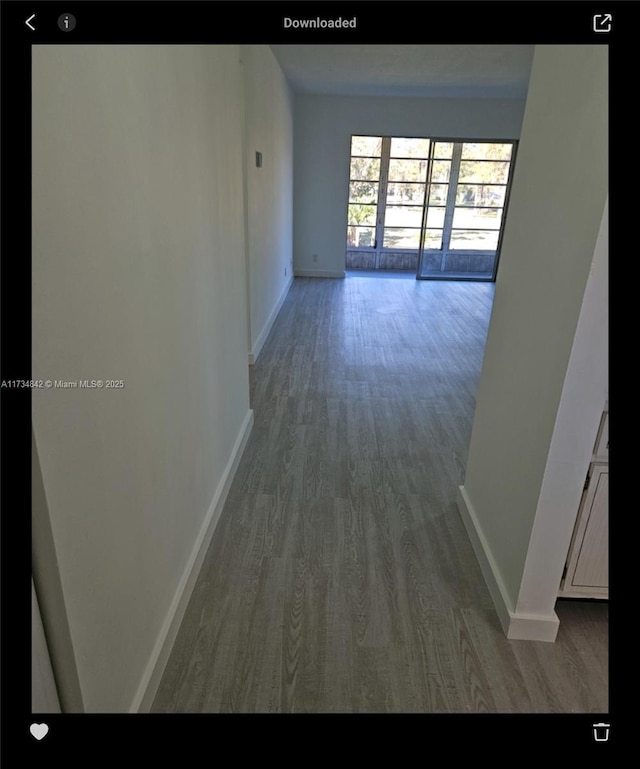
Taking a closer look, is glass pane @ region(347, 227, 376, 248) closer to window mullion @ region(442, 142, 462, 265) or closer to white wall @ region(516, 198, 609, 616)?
window mullion @ region(442, 142, 462, 265)

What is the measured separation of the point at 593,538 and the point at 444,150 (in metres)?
6.81

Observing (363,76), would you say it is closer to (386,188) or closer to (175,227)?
(386,188)

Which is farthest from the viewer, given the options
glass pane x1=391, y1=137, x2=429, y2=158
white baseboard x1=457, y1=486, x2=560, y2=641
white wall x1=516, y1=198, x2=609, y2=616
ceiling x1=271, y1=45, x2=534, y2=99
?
glass pane x1=391, y1=137, x2=429, y2=158

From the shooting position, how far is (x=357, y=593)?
5.72 feet

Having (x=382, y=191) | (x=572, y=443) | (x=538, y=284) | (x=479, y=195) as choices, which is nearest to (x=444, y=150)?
(x=479, y=195)

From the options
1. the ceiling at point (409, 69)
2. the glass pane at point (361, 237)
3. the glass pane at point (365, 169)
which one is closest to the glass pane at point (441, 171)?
the glass pane at point (365, 169)

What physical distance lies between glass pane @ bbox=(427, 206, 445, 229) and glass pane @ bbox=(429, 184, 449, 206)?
0.10m

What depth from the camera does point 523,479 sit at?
1.55 meters

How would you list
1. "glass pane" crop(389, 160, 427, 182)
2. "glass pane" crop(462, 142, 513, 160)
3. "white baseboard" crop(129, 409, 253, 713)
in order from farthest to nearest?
"glass pane" crop(389, 160, 427, 182)
"glass pane" crop(462, 142, 513, 160)
"white baseboard" crop(129, 409, 253, 713)

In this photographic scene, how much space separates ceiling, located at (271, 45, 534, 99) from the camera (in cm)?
411

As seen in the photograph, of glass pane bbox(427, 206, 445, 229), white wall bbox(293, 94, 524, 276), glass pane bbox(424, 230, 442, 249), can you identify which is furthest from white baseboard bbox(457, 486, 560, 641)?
glass pane bbox(427, 206, 445, 229)
